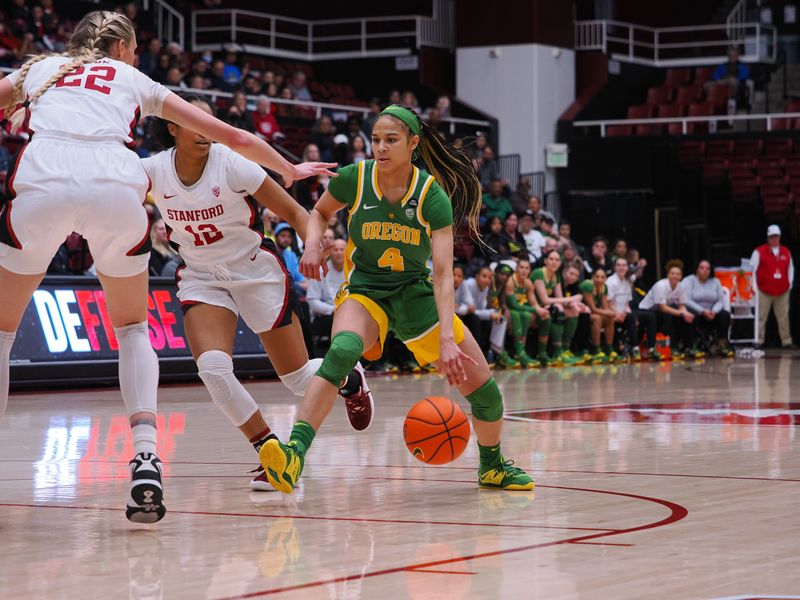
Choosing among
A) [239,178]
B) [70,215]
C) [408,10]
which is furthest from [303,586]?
[408,10]

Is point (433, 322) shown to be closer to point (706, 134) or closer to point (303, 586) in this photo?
point (303, 586)

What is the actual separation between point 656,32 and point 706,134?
4854 mm

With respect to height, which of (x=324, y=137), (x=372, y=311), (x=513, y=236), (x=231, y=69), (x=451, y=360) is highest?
(x=231, y=69)

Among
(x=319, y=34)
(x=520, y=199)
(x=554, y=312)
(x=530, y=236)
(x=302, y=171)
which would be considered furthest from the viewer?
(x=319, y=34)

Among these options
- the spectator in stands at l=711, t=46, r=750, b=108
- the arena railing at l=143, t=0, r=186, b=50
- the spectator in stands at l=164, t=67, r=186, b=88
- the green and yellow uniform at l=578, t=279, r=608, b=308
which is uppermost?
the arena railing at l=143, t=0, r=186, b=50

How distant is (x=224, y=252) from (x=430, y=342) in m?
1.11

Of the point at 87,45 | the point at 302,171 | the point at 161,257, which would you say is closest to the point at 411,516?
the point at 302,171

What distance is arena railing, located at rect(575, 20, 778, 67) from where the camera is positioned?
29219 mm

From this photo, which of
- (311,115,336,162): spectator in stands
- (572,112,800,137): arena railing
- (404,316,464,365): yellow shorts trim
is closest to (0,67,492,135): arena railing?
(311,115,336,162): spectator in stands

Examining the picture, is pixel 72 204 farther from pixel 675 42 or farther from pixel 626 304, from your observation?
pixel 675 42

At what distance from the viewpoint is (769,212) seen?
25281 mm

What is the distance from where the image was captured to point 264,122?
67.1 feet

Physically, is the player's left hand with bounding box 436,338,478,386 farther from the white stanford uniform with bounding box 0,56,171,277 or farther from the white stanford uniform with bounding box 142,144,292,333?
the white stanford uniform with bounding box 0,56,171,277

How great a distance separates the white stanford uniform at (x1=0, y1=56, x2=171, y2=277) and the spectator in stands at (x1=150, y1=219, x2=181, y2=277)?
29.5 ft
